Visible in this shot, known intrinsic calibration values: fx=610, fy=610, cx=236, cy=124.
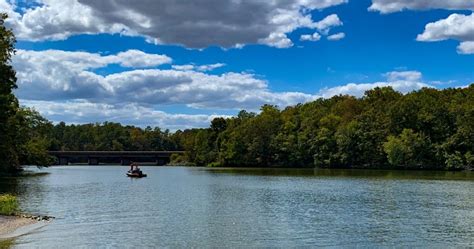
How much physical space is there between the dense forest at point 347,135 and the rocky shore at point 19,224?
5813cm

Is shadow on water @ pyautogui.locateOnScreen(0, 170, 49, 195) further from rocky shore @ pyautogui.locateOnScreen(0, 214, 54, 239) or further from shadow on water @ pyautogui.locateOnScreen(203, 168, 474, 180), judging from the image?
shadow on water @ pyautogui.locateOnScreen(203, 168, 474, 180)

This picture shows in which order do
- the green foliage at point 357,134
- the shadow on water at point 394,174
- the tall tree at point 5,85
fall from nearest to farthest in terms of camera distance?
the tall tree at point 5,85 → the shadow on water at point 394,174 → the green foliage at point 357,134

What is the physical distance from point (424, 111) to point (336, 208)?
9942 centimetres

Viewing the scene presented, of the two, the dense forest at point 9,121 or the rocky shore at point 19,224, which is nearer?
the rocky shore at point 19,224

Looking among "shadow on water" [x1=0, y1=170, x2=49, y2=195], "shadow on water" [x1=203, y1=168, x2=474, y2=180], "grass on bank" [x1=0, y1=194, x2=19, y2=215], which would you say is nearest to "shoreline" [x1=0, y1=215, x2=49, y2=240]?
"grass on bank" [x1=0, y1=194, x2=19, y2=215]

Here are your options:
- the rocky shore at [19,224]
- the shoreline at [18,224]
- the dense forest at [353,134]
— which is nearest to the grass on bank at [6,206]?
the rocky shore at [19,224]

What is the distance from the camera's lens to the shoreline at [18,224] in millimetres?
33312

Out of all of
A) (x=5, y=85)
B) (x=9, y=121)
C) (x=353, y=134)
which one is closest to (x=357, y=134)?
(x=353, y=134)

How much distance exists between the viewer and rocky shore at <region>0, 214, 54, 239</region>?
110 ft

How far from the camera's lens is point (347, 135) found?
151 meters

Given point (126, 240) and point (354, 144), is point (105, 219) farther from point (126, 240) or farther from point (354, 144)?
point (354, 144)

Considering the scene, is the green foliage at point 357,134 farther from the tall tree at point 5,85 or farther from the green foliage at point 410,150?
the tall tree at point 5,85

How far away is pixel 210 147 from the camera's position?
626ft

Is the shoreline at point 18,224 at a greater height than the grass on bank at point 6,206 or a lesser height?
lesser
